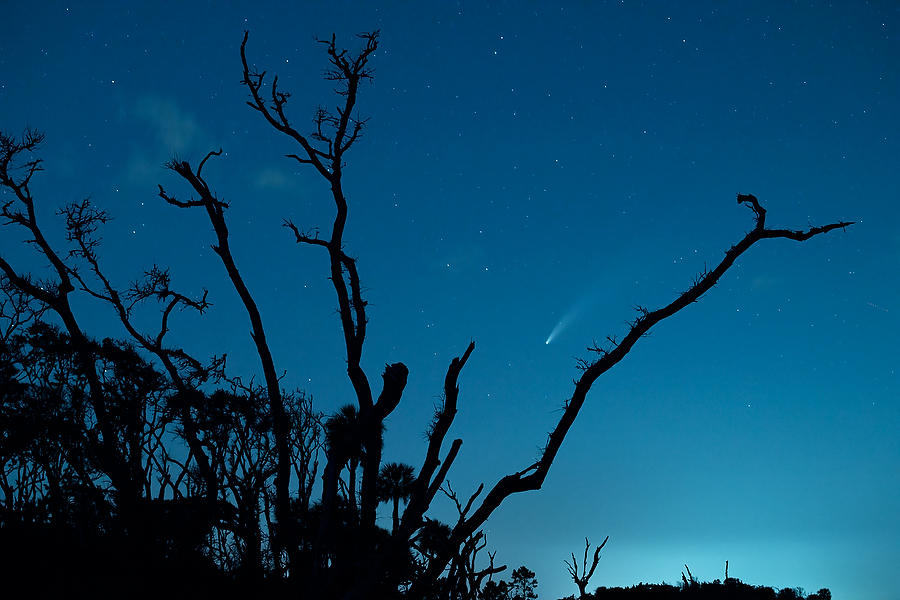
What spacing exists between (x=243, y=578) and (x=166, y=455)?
1033cm

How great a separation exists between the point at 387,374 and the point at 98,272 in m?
14.6

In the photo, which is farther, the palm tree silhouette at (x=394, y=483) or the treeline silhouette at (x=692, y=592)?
the treeline silhouette at (x=692, y=592)

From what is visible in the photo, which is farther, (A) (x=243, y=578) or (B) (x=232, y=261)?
(B) (x=232, y=261)

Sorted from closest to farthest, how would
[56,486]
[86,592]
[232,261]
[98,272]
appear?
1. [86,592]
2. [232,261]
3. [98,272]
4. [56,486]

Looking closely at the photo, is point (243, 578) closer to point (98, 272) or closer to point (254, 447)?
point (254, 447)

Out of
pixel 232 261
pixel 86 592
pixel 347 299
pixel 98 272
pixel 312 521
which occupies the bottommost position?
pixel 86 592

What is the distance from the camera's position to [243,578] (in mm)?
15164

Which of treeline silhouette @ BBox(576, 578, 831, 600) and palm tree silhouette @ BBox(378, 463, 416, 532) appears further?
treeline silhouette @ BBox(576, 578, 831, 600)

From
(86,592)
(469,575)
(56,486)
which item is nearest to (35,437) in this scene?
(56,486)

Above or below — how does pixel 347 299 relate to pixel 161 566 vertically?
above

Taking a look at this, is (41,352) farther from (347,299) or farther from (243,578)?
(347,299)

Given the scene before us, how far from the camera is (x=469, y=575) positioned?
6.84m

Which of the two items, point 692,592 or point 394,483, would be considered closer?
point 394,483

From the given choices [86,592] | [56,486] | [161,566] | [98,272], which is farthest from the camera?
[56,486]
